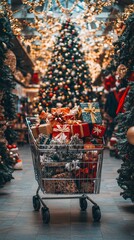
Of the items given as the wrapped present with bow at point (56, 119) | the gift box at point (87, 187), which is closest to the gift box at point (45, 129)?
the wrapped present with bow at point (56, 119)

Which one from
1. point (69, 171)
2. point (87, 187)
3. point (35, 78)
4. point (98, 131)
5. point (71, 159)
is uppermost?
point (35, 78)

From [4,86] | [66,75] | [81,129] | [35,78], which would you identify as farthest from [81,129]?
[35,78]

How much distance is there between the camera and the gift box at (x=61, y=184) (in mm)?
4844

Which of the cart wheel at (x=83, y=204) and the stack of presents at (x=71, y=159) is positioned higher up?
the stack of presents at (x=71, y=159)

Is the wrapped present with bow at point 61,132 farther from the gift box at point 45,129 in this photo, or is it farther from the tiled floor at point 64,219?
the tiled floor at point 64,219

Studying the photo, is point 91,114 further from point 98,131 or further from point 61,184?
point 61,184

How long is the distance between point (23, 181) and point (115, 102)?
6.68 metres

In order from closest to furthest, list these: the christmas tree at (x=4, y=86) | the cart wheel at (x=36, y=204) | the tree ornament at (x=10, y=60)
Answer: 1. the cart wheel at (x=36, y=204)
2. the christmas tree at (x=4, y=86)
3. the tree ornament at (x=10, y=60)

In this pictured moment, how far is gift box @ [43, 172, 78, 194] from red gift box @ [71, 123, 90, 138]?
20.0 inches

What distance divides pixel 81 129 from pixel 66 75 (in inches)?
411

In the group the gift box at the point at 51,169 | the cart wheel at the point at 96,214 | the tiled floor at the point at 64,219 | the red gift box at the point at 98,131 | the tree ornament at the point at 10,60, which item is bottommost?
the tiled floor at the point at 64,219

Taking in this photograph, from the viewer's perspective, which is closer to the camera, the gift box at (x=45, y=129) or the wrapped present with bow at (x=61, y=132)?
the wrapped present with bow at (x=61, y=132)

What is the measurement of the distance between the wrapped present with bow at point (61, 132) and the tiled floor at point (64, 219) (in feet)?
3.12

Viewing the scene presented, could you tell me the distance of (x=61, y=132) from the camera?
201 inches
